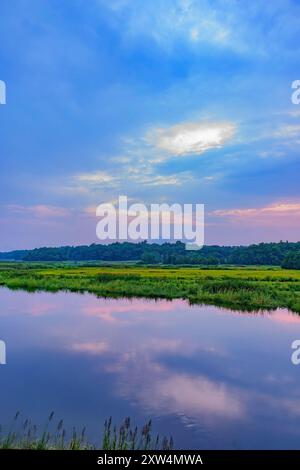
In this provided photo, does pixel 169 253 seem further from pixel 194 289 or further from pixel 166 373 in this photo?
pixel 166 373

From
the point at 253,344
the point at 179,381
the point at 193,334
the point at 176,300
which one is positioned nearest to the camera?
the point at 179,381

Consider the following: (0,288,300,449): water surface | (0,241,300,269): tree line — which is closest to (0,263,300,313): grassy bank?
(0,288,300,449): water surface

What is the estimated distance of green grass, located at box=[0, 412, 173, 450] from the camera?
4.90m

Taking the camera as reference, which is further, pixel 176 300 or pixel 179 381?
pixel 176 300

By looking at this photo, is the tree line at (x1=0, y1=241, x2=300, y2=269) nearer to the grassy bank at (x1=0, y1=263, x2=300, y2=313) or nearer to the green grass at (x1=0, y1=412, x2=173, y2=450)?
the grassy bank at (x1=0, y1=263, x2=300, y2=313)

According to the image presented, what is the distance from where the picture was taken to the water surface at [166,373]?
257 inches

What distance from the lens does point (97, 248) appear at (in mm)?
60781

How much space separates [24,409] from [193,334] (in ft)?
24.7

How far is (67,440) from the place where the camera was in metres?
5.59

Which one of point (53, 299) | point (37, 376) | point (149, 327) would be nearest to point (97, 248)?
point (53, 299)

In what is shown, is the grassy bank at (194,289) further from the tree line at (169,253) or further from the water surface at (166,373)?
the tree line at (169,253)

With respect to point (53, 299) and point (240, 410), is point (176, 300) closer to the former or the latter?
point (53, 299)

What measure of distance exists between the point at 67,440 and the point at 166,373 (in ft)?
13.0

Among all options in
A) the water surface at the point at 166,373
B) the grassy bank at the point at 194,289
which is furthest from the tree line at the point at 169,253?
the water surface at the point at 166,373
